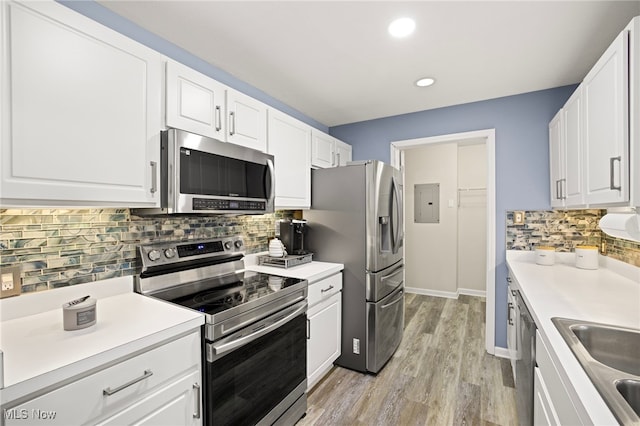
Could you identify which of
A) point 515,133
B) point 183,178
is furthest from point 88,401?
point 515,133

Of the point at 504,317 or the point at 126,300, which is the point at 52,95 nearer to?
the point at 126,300

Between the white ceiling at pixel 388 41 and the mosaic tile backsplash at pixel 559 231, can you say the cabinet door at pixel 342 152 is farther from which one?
the mosaic tile backsplash at pixel 559 231

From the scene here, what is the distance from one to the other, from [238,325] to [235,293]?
0.27m

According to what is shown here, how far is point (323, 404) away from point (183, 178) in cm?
180

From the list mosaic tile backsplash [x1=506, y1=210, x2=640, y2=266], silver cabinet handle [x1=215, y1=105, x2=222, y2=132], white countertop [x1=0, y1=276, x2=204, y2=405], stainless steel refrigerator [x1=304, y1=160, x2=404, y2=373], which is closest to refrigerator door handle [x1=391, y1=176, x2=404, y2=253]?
stainless steel refrigerator [x1=304, y1=160, x2=404, y2=373]

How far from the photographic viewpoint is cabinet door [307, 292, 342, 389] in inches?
83.3

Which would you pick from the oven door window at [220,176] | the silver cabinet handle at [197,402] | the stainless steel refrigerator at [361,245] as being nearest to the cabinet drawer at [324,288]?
the stainless steel refrigerator at [361,245]

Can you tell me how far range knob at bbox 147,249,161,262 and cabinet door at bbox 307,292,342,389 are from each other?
106cm

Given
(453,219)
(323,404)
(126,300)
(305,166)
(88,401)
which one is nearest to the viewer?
(88,401)

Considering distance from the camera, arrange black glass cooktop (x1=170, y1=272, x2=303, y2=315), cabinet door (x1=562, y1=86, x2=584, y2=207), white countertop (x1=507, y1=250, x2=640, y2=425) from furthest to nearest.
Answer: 1. cabinet door (x1=562, y1=86, x2=584, y2=207)
2. black glass cooktop (x1=170, y1=272, x2=303, y2=315)
3. white countertop (x1=507, y1=250, x2=640, y2=425)

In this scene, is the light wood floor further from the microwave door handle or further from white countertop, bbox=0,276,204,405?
the microwave door handle

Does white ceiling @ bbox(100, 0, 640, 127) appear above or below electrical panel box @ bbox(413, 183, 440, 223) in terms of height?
above

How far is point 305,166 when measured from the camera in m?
2.65

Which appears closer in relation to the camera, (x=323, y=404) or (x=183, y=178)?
(x=183, y=178)
